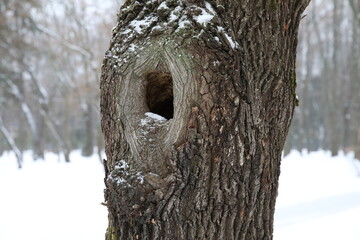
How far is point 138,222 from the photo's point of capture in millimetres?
1719

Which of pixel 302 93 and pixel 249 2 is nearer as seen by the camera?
pixel 249 2

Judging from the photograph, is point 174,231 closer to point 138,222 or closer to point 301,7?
point 138,222

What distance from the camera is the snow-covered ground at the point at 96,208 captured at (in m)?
4.94

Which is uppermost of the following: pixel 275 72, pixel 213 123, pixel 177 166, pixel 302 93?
pixel 302 93

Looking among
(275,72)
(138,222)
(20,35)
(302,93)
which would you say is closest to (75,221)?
(138,222)

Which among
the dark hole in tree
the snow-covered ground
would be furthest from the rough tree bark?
the snow-covered ground

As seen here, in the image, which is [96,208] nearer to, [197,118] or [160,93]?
[160,93]

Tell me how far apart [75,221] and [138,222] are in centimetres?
454

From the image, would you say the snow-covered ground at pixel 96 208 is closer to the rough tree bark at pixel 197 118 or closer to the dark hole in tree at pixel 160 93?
the rough tree bark at pixel 197 118

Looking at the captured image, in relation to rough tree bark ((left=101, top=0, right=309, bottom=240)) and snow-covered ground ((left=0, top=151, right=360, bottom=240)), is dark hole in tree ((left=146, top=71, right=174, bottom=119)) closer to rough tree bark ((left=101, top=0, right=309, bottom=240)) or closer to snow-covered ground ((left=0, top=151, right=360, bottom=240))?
rough tree bark ((left=101, top=0, right=309, bottom=240))

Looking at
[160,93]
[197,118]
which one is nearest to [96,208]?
[160,93]

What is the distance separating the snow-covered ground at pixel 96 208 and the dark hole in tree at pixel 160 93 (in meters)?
3.43

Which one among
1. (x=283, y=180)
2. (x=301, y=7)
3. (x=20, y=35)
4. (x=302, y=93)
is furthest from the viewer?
(x=302, y=93)

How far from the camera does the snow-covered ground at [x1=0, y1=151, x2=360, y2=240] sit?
4.94m
